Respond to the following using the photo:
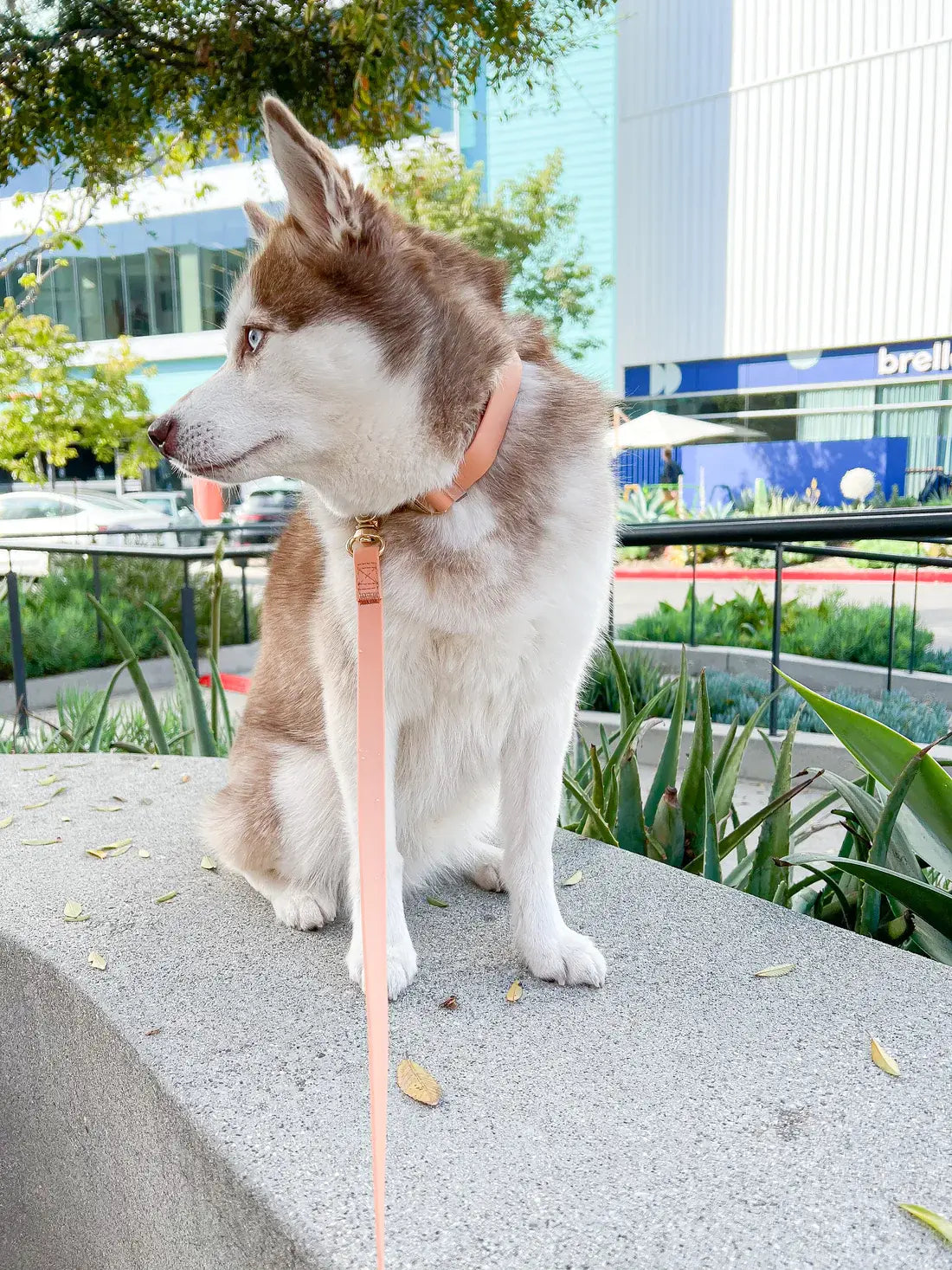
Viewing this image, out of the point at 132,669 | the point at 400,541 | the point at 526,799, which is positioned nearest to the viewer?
the point at 400,541

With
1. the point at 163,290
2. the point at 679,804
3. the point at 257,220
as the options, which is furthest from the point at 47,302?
the point at 679,804

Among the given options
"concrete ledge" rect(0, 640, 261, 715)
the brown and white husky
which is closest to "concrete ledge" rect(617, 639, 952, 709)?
"concrete ledge" rect(0, 640, 261, 715)

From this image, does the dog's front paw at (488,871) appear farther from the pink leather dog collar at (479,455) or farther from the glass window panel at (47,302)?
the glass window panel at (47,302)

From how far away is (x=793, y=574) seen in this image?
25.5ft

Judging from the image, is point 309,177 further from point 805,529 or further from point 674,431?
point 674,431

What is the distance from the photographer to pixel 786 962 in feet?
4.68

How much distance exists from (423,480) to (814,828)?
3.49ft

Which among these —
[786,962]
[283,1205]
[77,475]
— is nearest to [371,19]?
[786,962]

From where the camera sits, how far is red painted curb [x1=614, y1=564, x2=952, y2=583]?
259 inches

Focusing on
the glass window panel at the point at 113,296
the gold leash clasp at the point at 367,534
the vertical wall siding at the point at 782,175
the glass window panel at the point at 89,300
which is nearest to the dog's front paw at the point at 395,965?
the gold leash clasp at the point at 367,534

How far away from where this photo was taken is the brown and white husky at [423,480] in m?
1.20

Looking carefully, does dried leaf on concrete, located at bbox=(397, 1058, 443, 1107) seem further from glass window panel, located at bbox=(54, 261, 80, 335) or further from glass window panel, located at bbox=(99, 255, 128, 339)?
glass window panel, located at bbox=(99, 255, 128, 339)

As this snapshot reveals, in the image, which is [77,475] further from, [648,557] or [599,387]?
[599,387]

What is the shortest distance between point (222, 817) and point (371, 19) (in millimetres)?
4343
